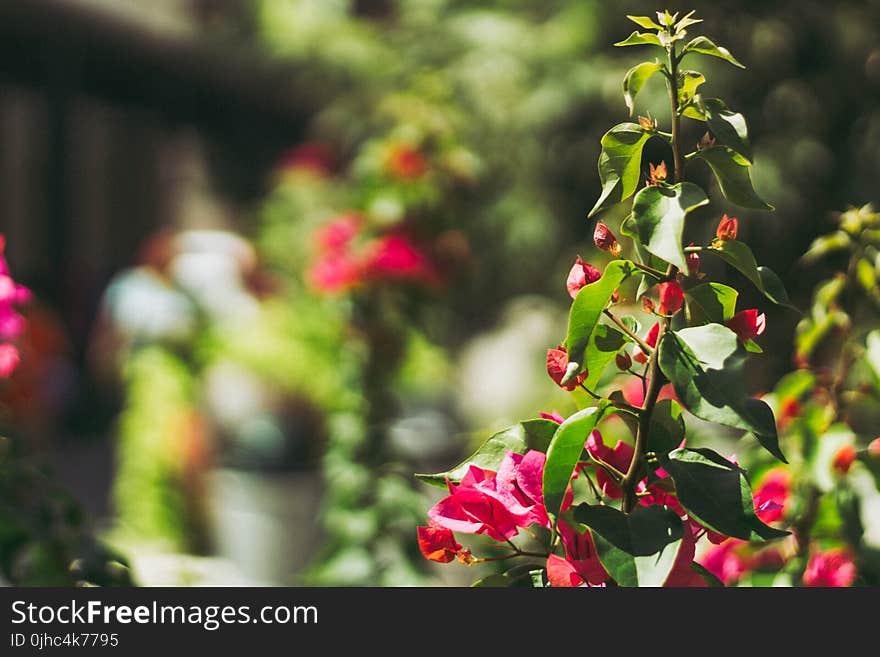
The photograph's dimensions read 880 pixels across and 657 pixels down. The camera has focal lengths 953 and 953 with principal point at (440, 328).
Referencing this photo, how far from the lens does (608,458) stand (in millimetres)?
590

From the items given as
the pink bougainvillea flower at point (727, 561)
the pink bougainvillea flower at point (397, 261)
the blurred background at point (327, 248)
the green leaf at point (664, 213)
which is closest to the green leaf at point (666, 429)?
the green leaf at point (664, 213)

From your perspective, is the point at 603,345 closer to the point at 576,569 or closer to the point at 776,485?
the point at 576,569

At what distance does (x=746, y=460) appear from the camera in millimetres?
935

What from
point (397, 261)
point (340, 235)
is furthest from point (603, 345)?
point (340, 235)

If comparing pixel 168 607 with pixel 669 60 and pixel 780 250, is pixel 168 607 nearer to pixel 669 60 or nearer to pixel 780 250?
pixel 669 60

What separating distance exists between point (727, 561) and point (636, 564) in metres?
0.49

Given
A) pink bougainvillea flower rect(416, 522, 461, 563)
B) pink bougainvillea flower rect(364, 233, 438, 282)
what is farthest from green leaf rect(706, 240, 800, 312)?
pink bougainvillea flower rect(364, 233, 438, 282)

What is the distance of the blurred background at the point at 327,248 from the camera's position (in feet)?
6.49

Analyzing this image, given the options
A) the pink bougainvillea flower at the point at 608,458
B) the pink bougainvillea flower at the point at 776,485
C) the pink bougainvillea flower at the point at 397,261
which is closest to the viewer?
the pink bougainvillea flower at the point at 608,458

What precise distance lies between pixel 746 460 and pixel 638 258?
19.8 inches

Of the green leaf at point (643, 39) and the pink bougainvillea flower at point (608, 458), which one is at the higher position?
the green leaf at point (643, 39)

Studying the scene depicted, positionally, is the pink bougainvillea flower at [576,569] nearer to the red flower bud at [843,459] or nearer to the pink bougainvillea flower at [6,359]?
the red flower bud at [843,459]

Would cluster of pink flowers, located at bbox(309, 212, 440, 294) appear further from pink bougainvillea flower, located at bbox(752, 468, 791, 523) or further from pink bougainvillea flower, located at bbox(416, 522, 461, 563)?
pink bougainvillea flower, located at bbox(416, 522, 461, 563)

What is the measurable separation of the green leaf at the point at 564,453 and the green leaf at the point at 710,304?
92mm
